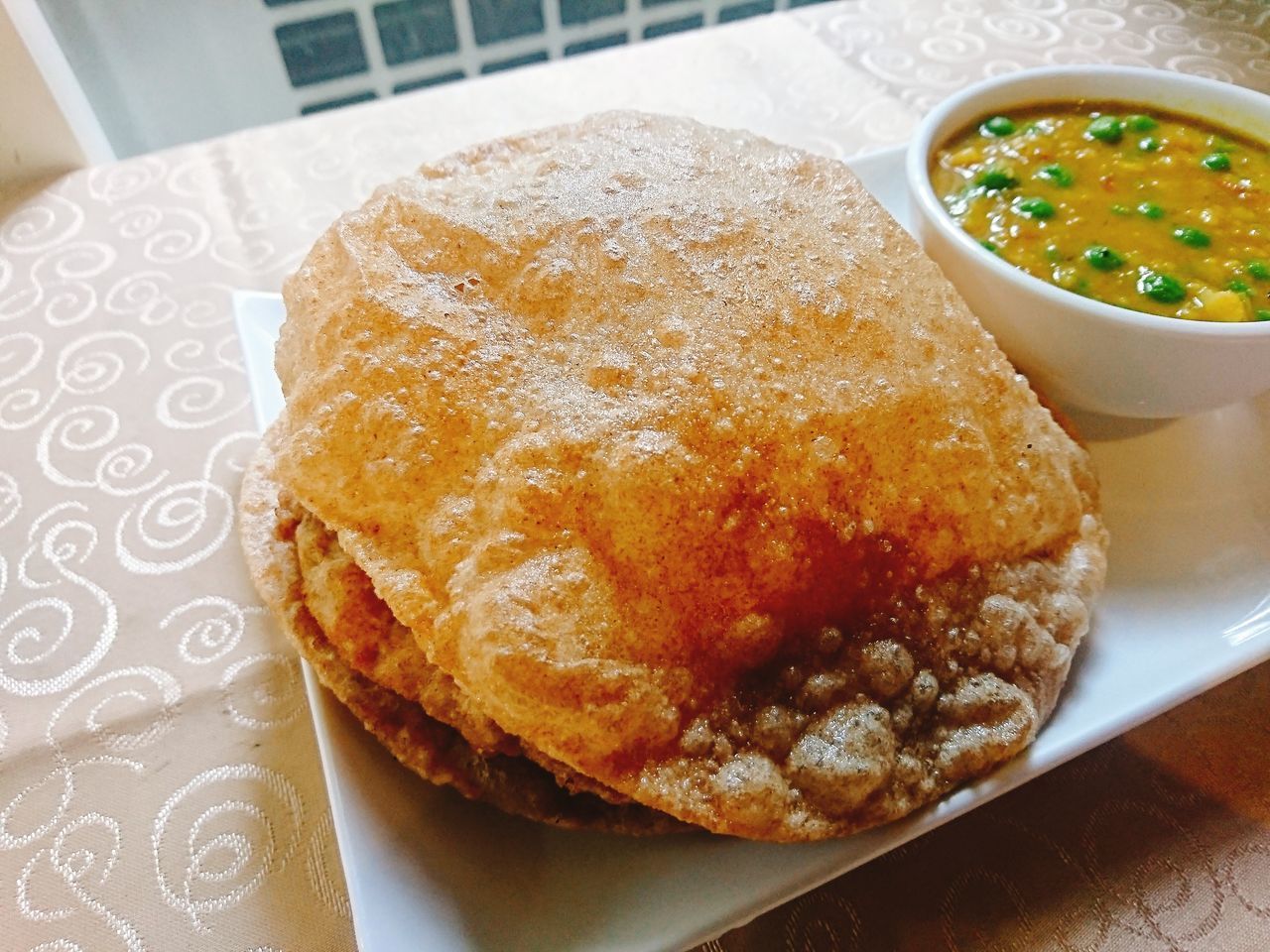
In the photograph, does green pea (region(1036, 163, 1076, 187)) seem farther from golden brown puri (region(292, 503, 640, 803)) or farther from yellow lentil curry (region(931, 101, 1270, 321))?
golden brown puri (region(292, 503, 640, 803))

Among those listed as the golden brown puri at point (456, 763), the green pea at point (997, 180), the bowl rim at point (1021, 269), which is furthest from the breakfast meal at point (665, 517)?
the green pea at point (997, 180)

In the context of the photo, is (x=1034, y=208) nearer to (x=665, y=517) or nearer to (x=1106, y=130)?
(x=1106, y=130)

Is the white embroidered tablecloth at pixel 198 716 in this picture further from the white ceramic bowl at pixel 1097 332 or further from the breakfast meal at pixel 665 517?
the white ceramic bowl at pixel 1097 332

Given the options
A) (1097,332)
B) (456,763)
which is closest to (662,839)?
(456,763)

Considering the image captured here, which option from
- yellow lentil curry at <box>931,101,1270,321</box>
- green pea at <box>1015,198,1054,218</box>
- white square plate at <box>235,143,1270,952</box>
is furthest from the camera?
green pea at <box>1015,198,1054,218</box>

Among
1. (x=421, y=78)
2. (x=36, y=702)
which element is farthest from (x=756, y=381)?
(x=421, y=78)

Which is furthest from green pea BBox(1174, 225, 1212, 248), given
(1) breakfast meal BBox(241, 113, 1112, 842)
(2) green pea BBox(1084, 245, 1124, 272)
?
(1) breakfast meal BBox(241, 113, 1112, 842)
